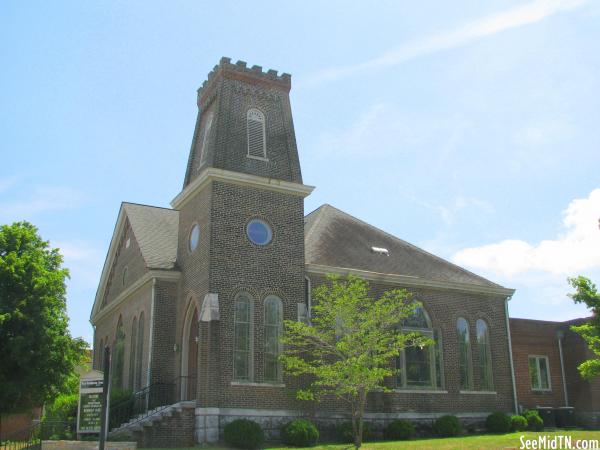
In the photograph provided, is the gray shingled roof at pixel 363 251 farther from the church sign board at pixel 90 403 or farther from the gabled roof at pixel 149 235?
the church sign board at pixel 90 403

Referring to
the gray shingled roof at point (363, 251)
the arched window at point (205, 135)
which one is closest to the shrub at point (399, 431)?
the gray shingled roof at point (363, 251)

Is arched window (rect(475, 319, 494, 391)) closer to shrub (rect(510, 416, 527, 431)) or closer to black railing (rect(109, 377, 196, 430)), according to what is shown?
shrub (rect(510, 416, 527, 431))

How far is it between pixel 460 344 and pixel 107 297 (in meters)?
16.1

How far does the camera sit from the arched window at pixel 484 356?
2753cm

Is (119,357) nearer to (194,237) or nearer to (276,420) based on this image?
(194,237)

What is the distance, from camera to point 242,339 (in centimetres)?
2208

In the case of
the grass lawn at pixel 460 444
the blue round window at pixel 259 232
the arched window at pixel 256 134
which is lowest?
the grass lawn at pixel 460 444

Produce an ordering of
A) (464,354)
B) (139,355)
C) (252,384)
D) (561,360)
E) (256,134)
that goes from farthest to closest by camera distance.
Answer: (561,360) < (464,354) < (139,355) < (256,134) < (252,384)

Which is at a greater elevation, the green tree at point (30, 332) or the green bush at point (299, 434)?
the green tree at point (30, 332)

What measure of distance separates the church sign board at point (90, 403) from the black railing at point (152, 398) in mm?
2296

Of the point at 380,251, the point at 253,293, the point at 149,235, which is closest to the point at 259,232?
the point at 253,293

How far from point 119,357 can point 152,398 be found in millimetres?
5434

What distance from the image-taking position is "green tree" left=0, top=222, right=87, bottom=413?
23828mm

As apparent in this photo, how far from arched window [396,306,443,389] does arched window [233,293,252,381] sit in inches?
256
